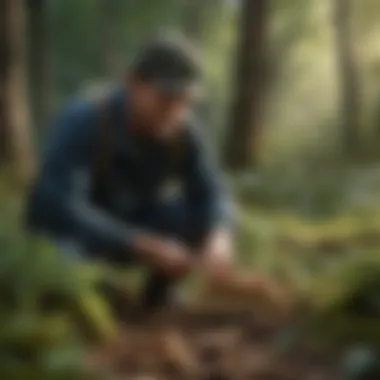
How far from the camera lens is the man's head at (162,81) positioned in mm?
1457

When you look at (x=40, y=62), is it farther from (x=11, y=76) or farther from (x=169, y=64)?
(x=169, y=64)

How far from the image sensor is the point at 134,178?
4.91ft

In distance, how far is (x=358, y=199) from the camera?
1.55m

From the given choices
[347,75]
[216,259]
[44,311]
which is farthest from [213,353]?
[347,75]

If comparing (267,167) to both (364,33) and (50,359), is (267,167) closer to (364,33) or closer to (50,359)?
(364,33)

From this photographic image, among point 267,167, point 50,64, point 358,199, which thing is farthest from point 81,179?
point 358,199

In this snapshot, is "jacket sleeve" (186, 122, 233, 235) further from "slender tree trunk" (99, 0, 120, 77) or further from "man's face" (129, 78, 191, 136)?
"slender tree trunk" (99, 0, 120, 77)

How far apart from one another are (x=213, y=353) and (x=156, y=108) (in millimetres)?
338

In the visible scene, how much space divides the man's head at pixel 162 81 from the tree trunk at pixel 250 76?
0.31 feet

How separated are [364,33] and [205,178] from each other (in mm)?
321

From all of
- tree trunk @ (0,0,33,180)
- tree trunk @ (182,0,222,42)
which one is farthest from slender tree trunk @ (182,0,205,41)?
tree trunk @ (0,0,33,180)

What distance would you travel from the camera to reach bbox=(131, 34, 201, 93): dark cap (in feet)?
4.77

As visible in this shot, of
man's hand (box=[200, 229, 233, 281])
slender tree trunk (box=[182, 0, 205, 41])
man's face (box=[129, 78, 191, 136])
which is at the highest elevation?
slender tree trunk (box=[182, 0, 205, 41])

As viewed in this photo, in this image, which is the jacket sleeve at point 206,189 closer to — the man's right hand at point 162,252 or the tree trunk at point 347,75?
the man's right hand at point 162,252
